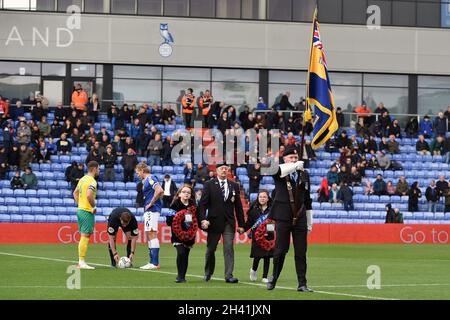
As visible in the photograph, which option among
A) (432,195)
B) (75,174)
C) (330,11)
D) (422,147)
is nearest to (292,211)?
(75,174)

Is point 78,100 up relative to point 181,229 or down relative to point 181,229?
up

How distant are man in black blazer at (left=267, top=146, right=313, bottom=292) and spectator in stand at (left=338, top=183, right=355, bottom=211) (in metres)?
27.4

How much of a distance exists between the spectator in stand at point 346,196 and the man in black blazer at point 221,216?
2479 centimetres

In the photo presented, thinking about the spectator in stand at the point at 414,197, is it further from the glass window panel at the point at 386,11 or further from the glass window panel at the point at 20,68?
the glass window panel at the point at 20,68

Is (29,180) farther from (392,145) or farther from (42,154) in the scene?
(392,145)

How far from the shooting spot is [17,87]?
171 ft

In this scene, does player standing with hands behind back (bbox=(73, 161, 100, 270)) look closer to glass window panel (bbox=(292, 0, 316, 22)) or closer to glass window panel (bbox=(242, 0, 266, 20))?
glass window panel (bbox=(242, 0, 266, 20))

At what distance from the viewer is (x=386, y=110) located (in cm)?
5197

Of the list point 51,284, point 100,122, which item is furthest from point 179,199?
point 100,122

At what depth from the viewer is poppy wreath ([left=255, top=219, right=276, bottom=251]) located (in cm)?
2041

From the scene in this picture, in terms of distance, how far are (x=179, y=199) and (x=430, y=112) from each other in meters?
38.9

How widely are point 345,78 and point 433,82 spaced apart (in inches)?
192

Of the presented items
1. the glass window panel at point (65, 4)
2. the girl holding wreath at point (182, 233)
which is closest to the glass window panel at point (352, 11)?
the glass window panel at point (65, 4)

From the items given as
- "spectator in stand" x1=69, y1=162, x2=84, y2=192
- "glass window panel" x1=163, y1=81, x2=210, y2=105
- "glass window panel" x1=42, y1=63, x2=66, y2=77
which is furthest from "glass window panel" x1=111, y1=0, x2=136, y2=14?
"spectator in stand" x1=69, y1=162, x2=84, y2=192
